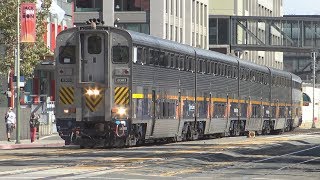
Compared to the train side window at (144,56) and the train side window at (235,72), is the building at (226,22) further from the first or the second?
the train side window at (144,56)

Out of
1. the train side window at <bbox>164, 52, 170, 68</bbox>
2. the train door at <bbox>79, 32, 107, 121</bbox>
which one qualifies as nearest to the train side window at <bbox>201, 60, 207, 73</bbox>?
the train side window at <bbox>164, 52, 170, 68</bbox>

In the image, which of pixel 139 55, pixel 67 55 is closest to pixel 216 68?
pixel 139 55

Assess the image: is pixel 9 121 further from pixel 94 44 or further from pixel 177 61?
pixel 94 44

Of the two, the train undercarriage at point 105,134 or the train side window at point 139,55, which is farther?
the train side window at point 139,55

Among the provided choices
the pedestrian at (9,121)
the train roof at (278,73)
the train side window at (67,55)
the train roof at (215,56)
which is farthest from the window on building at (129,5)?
the train side window at (67,55)

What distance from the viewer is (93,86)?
3444 centimetres

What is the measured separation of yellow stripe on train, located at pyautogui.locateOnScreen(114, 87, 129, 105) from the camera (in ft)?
113

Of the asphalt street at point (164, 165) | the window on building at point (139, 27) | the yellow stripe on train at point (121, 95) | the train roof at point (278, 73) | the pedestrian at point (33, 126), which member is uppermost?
the window on building at point (139, 27)

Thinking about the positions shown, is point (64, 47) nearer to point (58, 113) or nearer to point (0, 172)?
point (58, 113)

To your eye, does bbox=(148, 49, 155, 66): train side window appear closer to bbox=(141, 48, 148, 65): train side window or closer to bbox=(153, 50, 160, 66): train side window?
bbox=(153, 50, 160, 66): train side window

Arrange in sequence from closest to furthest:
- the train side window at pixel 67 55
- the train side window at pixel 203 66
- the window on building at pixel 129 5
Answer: the train side window at pixel 67 55 → the train side window at pixel 203 66 → the window on building at pixel 129 5

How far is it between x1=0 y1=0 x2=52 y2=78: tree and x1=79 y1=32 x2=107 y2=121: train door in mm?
13712

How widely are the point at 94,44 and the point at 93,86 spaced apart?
167 cm

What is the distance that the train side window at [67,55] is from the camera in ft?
115
